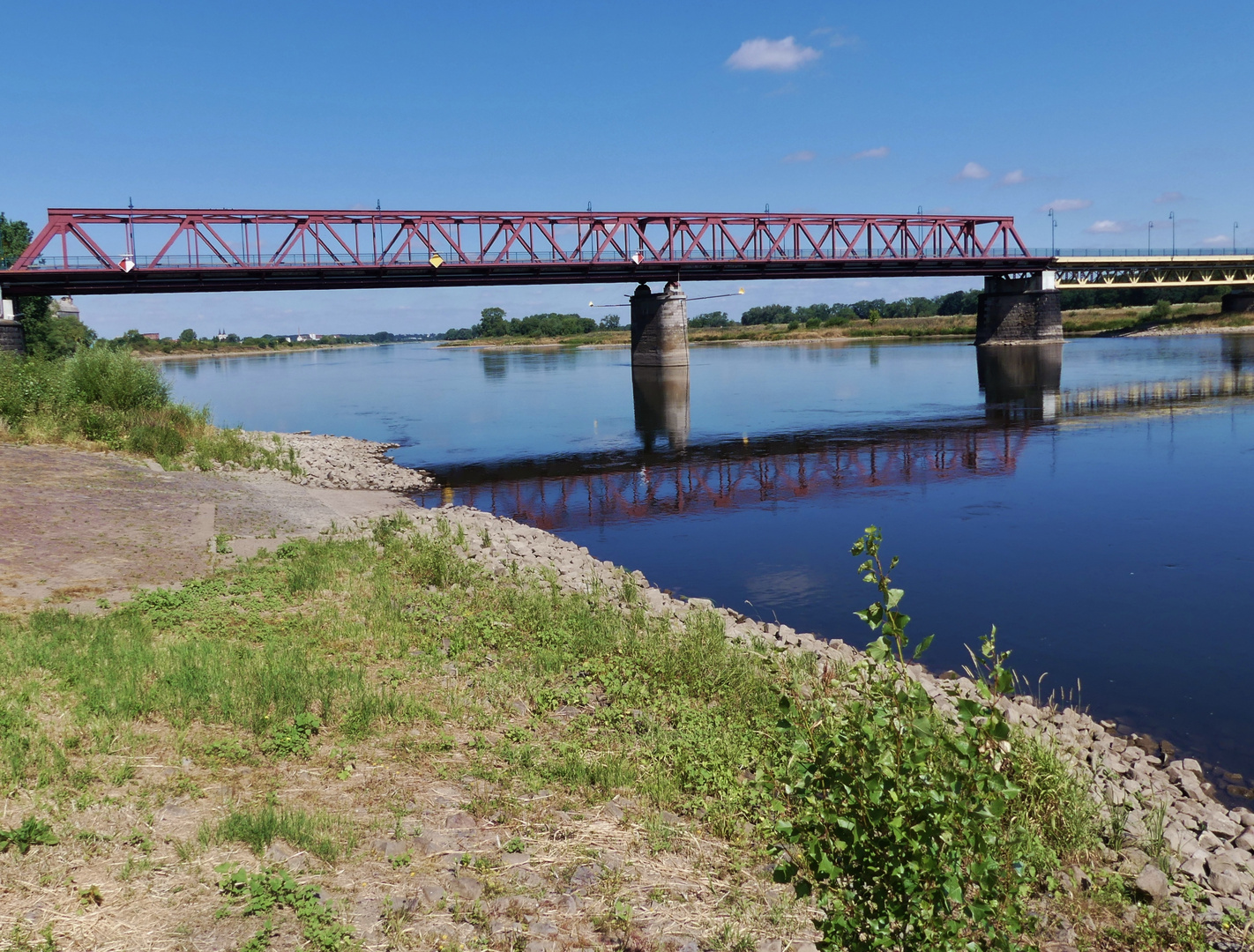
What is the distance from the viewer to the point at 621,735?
865 centimetres

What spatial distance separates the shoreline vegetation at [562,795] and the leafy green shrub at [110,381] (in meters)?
20.1

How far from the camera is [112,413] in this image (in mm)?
27469

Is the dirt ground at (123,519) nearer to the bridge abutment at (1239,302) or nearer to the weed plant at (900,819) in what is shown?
the weed plant at (900,819)

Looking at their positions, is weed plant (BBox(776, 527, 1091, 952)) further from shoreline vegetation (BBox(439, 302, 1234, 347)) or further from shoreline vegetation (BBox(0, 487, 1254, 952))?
shoreline vegetation (BBox(439, 302, 1234, 347))

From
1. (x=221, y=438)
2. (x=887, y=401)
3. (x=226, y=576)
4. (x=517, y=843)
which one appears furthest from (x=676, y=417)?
(x=517, y=843)

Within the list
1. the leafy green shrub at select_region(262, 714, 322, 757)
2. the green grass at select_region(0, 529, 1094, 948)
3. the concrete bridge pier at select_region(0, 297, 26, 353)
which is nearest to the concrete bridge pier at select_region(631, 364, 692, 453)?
the green grass at select_region(0, 529, 1094, 948)

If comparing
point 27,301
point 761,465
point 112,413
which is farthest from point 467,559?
point 27,301

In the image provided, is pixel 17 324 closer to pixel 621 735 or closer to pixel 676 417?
pixel 676 417

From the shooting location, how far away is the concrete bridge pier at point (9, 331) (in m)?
48.2

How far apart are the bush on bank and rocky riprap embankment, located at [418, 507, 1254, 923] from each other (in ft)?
57.0

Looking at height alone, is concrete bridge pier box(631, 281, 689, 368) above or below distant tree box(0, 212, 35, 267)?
below

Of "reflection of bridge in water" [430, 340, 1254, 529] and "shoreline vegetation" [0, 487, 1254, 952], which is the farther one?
"reflection of bridge in water" [430, 340, 1254, 529]

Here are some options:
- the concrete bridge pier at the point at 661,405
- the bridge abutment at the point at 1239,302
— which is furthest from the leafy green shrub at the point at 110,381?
the bridge abutment at the point at 1239,302

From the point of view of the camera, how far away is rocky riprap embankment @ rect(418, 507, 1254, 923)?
675cm
